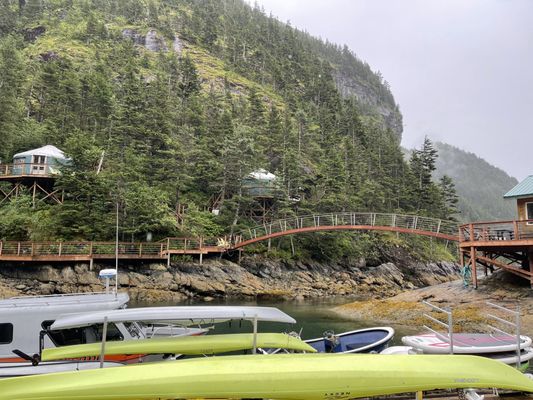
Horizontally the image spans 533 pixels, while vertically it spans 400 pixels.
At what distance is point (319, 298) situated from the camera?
32.4 metres

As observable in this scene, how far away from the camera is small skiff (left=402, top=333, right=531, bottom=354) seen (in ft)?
34.1

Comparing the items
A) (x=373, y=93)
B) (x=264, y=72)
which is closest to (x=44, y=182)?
(x=264, y=72)

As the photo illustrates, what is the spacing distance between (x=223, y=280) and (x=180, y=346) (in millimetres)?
25405

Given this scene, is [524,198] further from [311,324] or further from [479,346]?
[479,346]

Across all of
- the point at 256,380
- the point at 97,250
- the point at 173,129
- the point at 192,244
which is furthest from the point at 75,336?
the point at 173,129

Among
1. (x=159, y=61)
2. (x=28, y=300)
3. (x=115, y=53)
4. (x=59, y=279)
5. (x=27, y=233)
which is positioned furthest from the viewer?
(x=159, y=61)

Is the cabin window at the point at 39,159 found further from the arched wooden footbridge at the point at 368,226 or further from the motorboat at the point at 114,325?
the motorboat at the point at 114,325

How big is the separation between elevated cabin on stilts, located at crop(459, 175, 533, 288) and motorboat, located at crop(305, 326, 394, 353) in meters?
11.7

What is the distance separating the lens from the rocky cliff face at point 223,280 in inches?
1116

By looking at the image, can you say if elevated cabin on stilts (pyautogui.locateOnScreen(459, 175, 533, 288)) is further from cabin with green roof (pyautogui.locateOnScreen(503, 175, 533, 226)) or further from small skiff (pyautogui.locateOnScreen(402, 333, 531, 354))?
small skiff (pyautogui.locateOnScreen(402, 333, 531, 354))

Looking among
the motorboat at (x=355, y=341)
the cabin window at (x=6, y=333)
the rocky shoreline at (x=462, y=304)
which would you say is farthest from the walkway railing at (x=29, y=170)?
the motorboat at (x=355, y=341)

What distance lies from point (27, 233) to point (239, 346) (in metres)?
29.6

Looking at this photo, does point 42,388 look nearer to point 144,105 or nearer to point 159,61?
A: point 144,105

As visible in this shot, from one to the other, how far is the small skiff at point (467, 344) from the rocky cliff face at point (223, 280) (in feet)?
67.4
